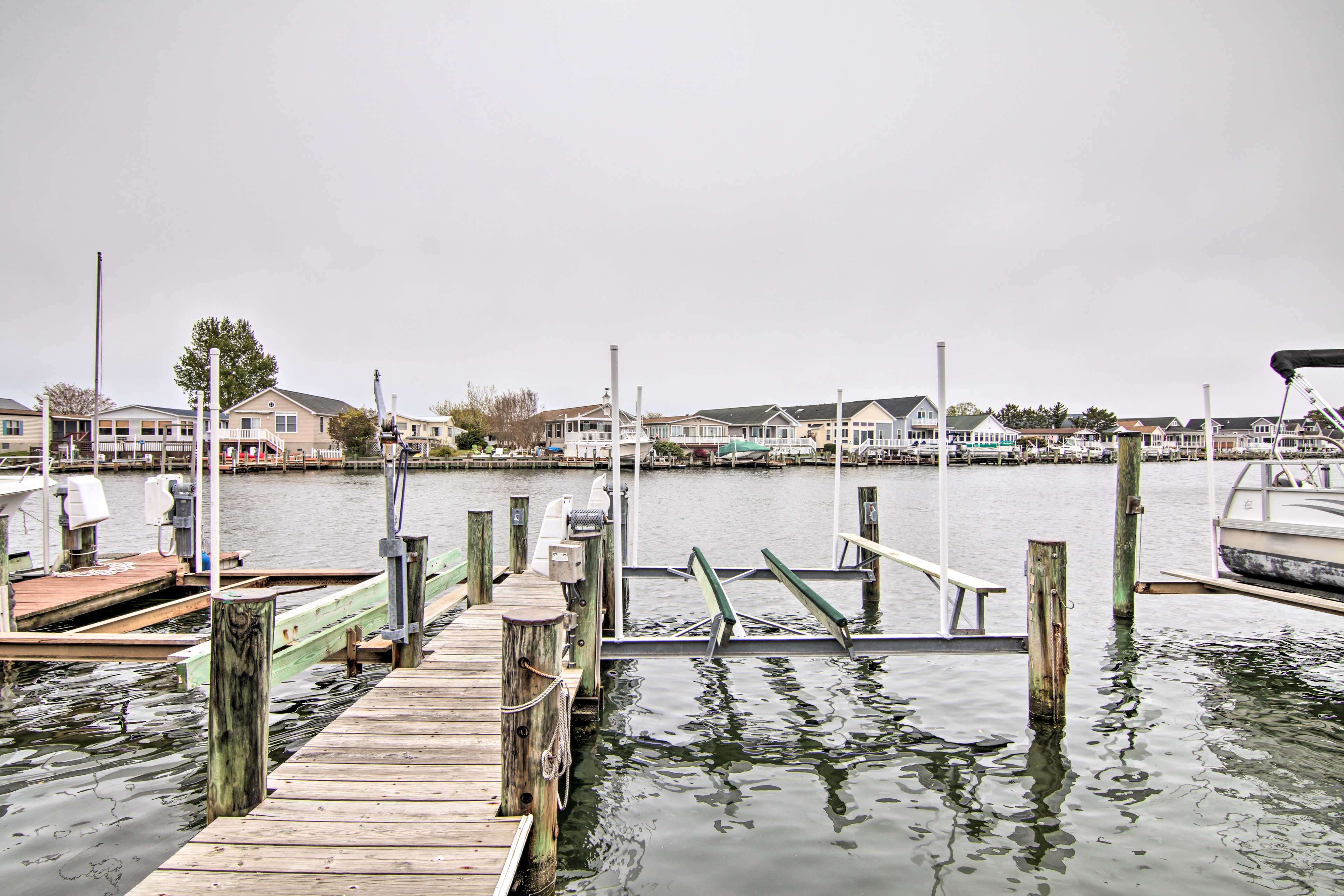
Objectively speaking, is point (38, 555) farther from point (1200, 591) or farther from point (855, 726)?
point (1200, 591)

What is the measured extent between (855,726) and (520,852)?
15.4 feet

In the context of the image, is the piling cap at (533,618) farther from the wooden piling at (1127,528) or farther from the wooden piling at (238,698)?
the wooden piling at (1127,528)

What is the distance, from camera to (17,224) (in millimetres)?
48219

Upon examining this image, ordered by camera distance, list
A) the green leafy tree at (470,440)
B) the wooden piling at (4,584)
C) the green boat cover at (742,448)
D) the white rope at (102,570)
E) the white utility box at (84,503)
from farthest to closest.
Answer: the green leafy tree at (470,440), the green boat cover at (742,448), the white utility box at (84,503), the white rope at (102,570), the wooden piling at (4,584)

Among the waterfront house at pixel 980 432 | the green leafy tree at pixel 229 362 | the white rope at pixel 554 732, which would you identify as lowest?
the white rope at pixel 554 732

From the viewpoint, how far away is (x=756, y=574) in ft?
37.2

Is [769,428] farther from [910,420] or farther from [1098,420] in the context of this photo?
[1098,420]

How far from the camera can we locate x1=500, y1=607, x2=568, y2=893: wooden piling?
3.94 m

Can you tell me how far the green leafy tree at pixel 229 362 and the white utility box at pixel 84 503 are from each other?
2843 inches

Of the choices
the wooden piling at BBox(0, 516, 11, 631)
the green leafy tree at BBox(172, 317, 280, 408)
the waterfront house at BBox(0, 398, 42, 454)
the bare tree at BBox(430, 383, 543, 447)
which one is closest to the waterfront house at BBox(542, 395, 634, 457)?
the bare tree at BBox(430, 383, 543, 447)

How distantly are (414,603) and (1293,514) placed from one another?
11.7 metres

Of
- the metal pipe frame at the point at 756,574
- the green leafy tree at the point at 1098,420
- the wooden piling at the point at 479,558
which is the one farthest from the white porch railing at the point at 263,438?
the green leafy tree at the point at 1098,420

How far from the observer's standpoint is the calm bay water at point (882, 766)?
4938 millimetres

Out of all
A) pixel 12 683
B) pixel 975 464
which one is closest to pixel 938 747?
pixel 12 683
